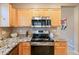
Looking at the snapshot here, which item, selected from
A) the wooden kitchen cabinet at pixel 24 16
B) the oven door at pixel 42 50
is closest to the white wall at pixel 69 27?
the wooden kitchen cabinet at pixel 24 16

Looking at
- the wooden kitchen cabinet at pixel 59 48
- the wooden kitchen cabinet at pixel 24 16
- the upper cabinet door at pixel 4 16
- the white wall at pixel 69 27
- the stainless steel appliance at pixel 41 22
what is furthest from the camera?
the white wall at pixel 69 27

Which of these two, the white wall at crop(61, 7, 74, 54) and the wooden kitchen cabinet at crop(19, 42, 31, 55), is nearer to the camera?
the wooden kitchen cabinet at crop(19, 42, 31, 55)

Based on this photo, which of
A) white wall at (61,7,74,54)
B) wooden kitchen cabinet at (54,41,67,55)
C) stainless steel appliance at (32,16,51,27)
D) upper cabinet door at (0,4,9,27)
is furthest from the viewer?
white wall at (61,7,74,54)

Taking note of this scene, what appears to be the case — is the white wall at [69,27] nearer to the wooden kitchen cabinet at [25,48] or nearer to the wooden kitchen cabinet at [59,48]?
the wooden kitchen cabinet at [59,48]

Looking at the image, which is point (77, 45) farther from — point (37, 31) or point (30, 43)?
point (30, 43)

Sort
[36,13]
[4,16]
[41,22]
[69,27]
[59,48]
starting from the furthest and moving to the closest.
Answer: [69,27], [36,13], [41,22], [59,48], [4,16]

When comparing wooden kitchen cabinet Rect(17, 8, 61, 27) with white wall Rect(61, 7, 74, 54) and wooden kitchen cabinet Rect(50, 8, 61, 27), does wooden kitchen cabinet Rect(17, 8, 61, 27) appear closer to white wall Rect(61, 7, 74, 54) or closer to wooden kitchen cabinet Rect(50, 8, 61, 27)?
wooden kitchen cabinet Rect(50, 8, 61, 27)

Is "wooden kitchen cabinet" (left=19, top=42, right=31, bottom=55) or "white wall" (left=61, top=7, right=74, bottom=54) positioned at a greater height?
"white wall" (left=61, top=7, right=74, bottom=54)

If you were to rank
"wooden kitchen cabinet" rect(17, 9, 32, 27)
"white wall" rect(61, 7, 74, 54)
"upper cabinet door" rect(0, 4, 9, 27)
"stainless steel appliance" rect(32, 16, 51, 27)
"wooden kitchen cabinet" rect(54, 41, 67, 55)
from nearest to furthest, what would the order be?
"upper cabinet door" rect(0, 4, 9, 27)
"wooden kitchen cabinet" rect(54, 41, 67, 55)
"stainless steel appliance" rect(32, 16, 51, 27)
"wooden kitchen cabinet" rect(17, 9, 32, 27)
"white wall" rect(61, 7, 74, 54)

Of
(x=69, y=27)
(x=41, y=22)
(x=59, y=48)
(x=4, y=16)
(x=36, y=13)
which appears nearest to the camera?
(x=4, y=16)

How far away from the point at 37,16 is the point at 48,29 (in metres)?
0.53

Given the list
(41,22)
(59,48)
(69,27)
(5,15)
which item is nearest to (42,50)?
(59,48)

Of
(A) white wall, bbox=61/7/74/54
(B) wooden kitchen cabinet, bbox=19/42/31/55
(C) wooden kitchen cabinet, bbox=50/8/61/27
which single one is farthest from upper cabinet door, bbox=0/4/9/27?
(A) white wall, bbox=61/7/74/54

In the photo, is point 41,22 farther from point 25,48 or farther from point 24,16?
point 25,48
